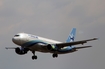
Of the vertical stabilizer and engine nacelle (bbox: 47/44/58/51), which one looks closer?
engine nacelle (bbox: 47/44/58/51)

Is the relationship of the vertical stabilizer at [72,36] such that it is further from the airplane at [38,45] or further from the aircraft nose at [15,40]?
the aircraft nose at [15,40]

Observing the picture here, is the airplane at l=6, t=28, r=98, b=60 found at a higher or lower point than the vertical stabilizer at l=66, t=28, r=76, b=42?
lower

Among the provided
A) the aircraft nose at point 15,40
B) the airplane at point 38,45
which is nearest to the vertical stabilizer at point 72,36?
the airplane at point 38,45

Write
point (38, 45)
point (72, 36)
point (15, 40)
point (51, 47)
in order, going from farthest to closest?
1. point (72, 36)
2. point (51, 47)
3. point (38, 45)
4. point (15, 40)

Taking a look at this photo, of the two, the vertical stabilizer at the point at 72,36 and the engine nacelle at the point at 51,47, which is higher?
the vertical stabilizer at the point at 72,36

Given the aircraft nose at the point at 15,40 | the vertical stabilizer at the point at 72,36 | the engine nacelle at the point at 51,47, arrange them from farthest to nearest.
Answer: the vertical stabilizer at the point at 72,36 < the engine nacelle at the point at 51,47 < the aircraft nose at the point at 15,40

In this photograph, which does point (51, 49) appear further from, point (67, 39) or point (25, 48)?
point (67, 39)

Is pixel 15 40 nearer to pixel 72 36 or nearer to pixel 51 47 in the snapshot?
pixel 51 47

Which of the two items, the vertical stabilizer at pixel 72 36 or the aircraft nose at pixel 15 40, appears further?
the vertical stabilizer at pixel 72 36

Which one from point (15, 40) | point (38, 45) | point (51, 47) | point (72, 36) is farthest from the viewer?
point (72, 36)

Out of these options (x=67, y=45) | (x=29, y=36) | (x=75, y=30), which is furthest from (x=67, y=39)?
(x=29, y=36)

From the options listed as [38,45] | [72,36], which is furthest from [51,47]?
[72,36]

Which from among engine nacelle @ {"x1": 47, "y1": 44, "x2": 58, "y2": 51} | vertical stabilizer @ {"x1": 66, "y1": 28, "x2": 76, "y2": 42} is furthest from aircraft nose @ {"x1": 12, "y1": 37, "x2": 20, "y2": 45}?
vertical stabilizer @ {"x1": 66, "y1": 28, "x2": 76, "y2": 42}

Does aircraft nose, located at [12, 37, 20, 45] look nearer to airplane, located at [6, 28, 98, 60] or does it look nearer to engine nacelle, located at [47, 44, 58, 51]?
airplane, located at [6, 28, 98, 60]
